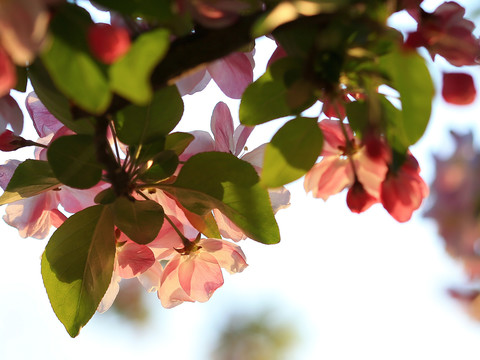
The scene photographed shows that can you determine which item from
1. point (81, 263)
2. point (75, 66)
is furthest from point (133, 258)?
point (75, 66)

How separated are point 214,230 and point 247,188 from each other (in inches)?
3.9

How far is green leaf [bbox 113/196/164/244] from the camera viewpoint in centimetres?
48

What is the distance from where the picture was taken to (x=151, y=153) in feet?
1.66

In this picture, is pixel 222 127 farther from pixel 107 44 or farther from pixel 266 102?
pixel 107 44

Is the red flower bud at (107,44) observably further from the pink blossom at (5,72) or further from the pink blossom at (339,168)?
the pink blossom at (339,168)

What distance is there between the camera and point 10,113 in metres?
0.46

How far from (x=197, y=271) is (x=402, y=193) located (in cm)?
24

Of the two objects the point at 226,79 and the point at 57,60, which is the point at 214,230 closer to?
the point at 226,79

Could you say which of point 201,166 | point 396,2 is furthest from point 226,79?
point 396,2

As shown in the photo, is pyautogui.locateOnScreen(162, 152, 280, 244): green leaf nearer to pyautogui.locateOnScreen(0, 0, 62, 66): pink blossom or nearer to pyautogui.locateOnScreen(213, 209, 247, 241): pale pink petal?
pyautogui.locateOnScreen(213, 209, 247, 241): pale pink petal

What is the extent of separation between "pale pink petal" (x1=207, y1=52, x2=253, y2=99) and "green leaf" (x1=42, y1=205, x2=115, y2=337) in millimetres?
151

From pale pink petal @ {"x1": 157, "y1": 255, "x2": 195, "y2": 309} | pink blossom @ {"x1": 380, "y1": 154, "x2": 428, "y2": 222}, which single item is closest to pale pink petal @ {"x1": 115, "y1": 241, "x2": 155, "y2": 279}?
pale pink petal @ {"x1": 157, "y1": 255, "x2": 195, "y2": 309}

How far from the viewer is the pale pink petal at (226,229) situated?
0.60 meters

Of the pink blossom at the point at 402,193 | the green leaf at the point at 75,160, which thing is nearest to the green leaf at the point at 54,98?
the green leaf at the point at 75,160
